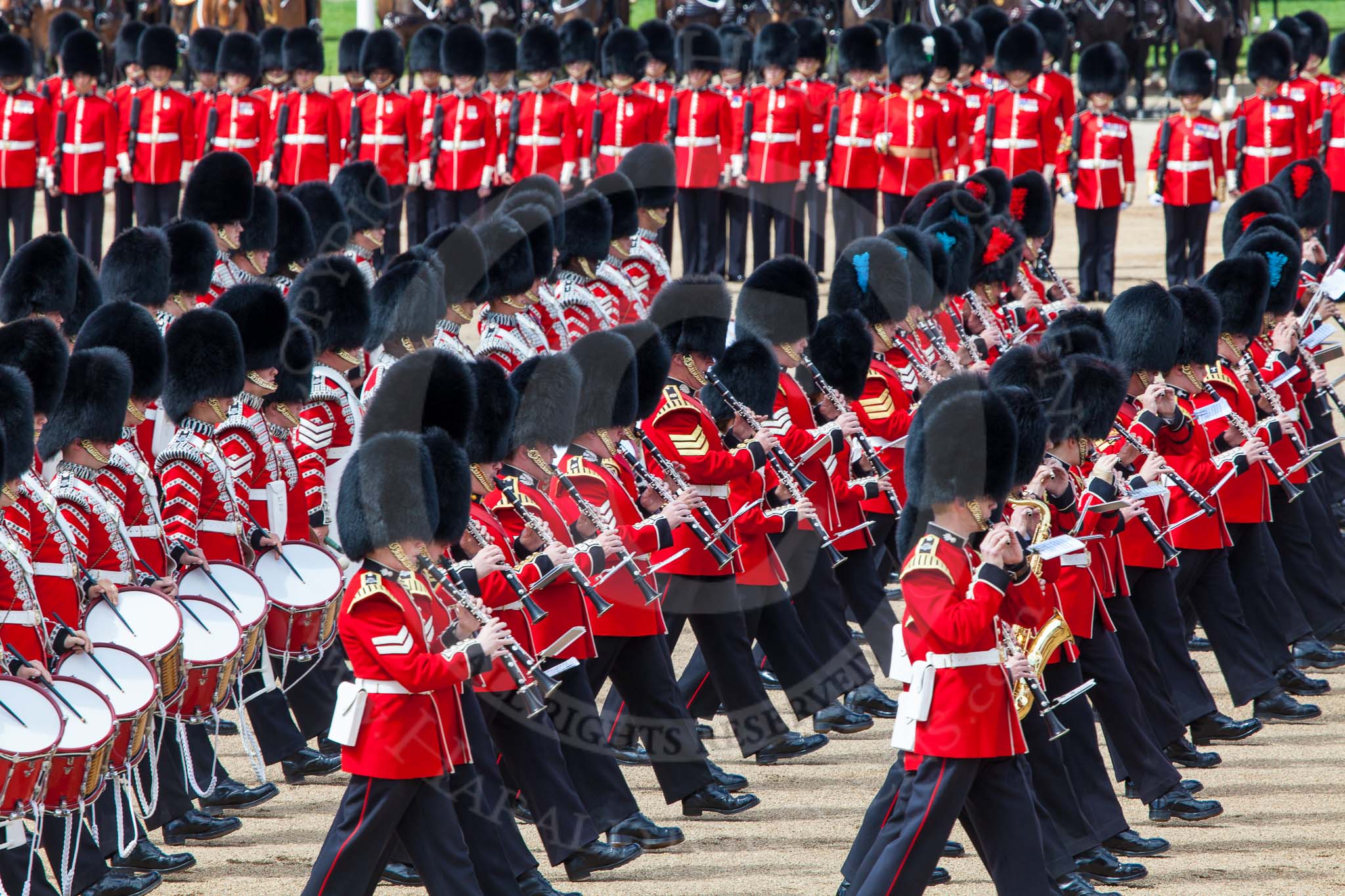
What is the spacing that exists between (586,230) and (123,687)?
357 centimetres

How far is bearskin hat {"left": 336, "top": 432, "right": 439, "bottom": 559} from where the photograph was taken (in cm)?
396

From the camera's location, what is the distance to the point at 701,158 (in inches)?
483

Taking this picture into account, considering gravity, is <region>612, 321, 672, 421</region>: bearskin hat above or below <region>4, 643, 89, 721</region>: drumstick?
above

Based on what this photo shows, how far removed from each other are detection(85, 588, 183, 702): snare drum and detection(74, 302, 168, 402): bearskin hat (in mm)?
757

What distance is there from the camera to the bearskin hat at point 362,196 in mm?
8508

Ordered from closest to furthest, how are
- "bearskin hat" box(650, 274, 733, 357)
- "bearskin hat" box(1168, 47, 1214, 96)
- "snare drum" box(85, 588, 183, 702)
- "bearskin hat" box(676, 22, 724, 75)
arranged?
"snare drum" box(85, 588, 183, 702)
"bearskin hat" box(650, 274, 733, 357)
"bearskin hat" box(1168, 47, 1214, 96)
"bearskin hat" box(676, 22, 724, 75)

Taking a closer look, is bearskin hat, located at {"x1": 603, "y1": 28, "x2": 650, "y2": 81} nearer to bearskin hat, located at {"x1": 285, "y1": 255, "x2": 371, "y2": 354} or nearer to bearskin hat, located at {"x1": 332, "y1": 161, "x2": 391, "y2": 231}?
bearskin hat, located at {"x1": 332, "y1": 161, "x2": 391, "y2": 231}

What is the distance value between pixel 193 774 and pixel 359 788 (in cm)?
100

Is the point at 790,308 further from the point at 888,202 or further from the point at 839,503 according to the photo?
the point at 888,202

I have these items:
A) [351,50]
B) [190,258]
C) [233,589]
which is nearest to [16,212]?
[351,50]

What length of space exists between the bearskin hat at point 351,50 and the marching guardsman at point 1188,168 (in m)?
4.53

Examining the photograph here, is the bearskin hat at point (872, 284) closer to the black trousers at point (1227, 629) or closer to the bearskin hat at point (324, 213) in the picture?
the black trousers at point (1227, 629)

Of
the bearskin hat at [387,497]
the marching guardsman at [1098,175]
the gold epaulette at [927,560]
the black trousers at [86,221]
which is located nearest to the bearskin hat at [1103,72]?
the marching guardsman at [1098,175]

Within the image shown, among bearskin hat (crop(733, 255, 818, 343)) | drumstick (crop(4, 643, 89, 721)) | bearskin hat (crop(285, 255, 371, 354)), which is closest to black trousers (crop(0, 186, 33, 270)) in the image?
bearskin hat (crop(285, 255, 371, 354))
